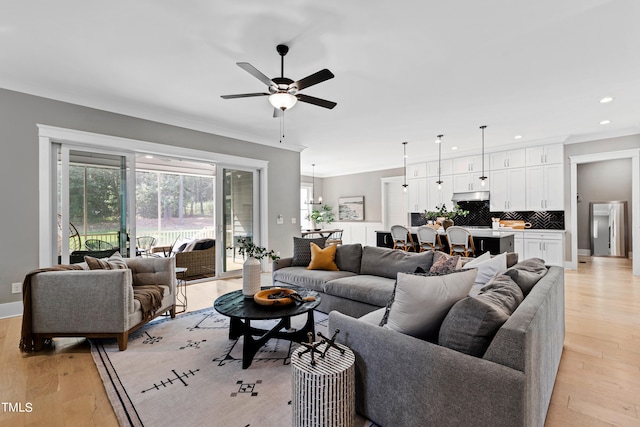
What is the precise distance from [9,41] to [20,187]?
5.39 ft

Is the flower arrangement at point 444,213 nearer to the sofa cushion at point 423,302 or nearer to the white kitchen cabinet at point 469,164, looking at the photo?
the white kitchen cabinet at point 469,164

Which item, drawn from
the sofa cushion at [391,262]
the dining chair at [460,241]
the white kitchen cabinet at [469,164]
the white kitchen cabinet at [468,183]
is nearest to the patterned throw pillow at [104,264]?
the sofa cushion at [391,262]

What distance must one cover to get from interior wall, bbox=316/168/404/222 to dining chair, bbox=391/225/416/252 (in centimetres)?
353

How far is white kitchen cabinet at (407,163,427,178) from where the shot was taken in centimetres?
805

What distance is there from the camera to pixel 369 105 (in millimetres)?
4277

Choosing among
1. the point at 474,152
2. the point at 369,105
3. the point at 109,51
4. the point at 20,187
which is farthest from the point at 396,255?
the point at 474,152

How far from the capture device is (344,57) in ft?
9.70

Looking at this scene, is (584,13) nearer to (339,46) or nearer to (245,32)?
(339,46)

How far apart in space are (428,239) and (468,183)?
284 centimetres

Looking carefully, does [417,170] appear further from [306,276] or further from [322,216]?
[306,276]

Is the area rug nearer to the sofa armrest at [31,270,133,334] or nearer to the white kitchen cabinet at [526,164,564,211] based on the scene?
the sofa armrest at [31,270,133,334]

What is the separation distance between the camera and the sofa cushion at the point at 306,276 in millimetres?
3506

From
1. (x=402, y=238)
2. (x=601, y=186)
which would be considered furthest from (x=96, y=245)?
(x=601, y=186)

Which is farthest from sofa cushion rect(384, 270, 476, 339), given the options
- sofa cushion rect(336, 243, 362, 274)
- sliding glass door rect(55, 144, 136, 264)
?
sliding glass door rect(55, 144, 136, 264)
